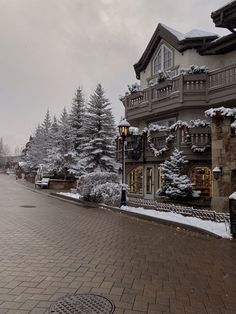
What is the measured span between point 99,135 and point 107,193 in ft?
47.7

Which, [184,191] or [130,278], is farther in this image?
[184,191]

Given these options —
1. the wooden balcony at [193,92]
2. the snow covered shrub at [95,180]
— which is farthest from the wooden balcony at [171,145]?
the snow covered shrub at [95,180]

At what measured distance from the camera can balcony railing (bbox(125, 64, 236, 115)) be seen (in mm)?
18031

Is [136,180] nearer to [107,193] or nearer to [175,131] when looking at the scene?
[175,131]

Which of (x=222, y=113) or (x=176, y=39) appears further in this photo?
(x=176, y=39)

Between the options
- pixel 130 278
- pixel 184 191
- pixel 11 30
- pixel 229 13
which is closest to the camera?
pixel 130 278

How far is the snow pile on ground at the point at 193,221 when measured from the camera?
32.5 ft

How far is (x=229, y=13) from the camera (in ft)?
50.7

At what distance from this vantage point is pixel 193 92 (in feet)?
64.4

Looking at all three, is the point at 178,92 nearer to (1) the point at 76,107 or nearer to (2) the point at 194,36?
(2) the point at 194,36

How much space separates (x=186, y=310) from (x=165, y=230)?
20.9 feet

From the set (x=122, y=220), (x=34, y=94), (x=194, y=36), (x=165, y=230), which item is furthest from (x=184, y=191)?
(x=34, y=94)

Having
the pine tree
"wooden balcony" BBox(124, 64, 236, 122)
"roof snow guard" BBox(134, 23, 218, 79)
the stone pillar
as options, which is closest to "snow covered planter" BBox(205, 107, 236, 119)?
the stone pillar

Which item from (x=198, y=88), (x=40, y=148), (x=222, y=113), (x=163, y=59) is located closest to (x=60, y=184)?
(x=163, y=59)
